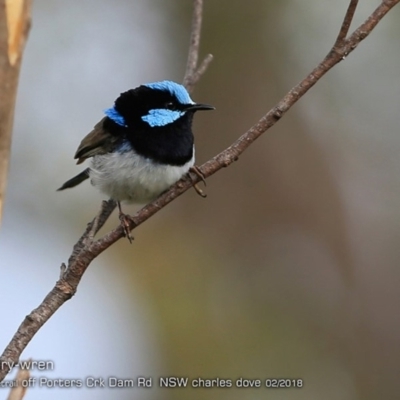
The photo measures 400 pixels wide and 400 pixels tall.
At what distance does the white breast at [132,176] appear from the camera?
3951 mm

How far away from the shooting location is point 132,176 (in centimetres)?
407

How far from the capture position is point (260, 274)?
7152mm

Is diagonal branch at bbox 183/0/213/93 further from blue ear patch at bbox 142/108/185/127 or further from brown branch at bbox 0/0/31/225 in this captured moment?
brown branch at bbox 0/0/31/225

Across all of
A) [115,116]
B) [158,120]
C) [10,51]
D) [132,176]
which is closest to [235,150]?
[10,51]

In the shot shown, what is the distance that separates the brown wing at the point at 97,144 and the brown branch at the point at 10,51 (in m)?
2.18

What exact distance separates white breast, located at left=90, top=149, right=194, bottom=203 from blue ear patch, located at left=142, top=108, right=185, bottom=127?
226mm

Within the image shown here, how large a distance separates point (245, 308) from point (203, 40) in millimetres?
2707

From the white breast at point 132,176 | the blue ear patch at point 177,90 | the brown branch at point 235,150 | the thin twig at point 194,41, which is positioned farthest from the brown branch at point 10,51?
the blue ear patch at point 177,90

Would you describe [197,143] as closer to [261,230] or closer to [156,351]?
[261,230]

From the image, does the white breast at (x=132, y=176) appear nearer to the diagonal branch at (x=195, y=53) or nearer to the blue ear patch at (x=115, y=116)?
the blue ear patch at (x=115, y=116)

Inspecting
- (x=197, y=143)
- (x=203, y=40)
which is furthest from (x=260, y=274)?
(x=203, y=40)

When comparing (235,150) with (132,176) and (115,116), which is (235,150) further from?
(115,116)

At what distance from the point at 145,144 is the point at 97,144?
0.47 m

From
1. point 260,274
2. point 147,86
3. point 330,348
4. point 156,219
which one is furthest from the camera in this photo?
point 156,219
